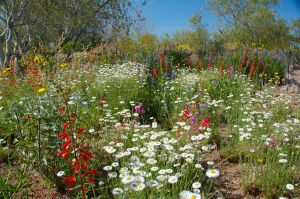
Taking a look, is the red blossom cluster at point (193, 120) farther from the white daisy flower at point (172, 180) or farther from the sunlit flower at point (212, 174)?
the white daisy flower at point (172, 180)

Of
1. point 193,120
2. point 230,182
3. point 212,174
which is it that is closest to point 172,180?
point 212,174

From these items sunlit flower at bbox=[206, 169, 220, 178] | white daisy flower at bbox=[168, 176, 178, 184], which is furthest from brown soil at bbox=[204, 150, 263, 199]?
white daisy flower at bbox=[168, 176, 178, 184]

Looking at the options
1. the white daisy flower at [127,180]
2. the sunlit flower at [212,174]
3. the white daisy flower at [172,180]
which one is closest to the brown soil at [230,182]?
the sunlit flower at [212,174]

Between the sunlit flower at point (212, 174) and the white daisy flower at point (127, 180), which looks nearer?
the white daisy flower at point (127, 180)

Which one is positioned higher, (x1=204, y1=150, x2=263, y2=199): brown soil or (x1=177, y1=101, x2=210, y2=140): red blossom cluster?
(x1=177, y1=101, x2=210, y2=140): red blossom cluster

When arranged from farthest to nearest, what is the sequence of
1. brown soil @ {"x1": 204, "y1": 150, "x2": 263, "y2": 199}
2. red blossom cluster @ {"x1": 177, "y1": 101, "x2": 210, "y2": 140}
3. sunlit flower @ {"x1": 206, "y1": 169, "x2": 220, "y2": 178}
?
red blossom cluster @ {"x1": 177, "y1": 101, "x2": 210, "y2": 140}
brown soil @ {"x1": 204, "y1": 150, "x2": 263, "y2": 199}
sunlit flower @ {"x1": 206, "y1": 169, "x2": 220, "y2": 178}

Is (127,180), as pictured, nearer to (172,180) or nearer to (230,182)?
(172,180)

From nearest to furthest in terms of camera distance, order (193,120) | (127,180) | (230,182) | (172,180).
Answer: (127,180) < (172,180) < (230,182) < (193,120)

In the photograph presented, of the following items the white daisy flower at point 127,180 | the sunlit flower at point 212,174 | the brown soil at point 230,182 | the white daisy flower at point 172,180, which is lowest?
the brown soil at point 230,182

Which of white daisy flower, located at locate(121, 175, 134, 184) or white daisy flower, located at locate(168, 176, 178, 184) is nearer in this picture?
white daisy flower, located at locate(121, 175, 134, 184)

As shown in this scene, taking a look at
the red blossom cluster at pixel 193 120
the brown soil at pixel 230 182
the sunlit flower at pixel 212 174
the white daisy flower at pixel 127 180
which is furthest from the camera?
the red blossom cluster at pixel 193 120

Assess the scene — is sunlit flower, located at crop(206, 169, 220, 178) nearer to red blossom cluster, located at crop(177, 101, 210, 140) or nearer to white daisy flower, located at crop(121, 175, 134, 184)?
white daisy flower, located at crop(121, 175, 134, 184)

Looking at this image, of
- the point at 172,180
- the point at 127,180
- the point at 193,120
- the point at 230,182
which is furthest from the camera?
the point at 193,120

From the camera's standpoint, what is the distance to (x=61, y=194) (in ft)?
9.82
